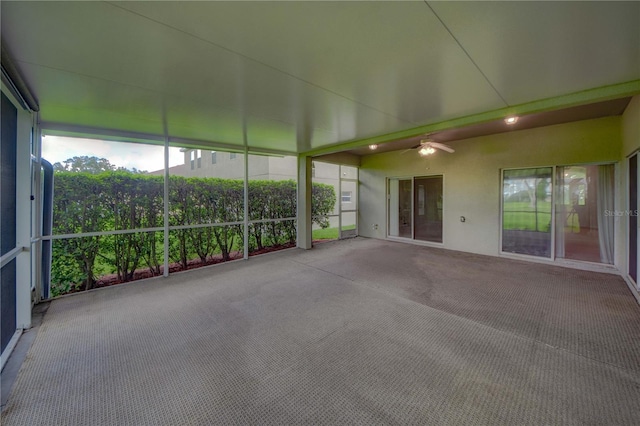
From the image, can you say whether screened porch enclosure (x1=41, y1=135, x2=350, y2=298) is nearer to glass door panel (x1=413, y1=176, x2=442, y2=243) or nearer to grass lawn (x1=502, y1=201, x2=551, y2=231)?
glass door panel (x1=413, y1=176, x2=442, y2=243)

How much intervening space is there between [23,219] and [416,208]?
302 inches

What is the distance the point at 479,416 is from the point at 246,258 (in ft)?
16.4

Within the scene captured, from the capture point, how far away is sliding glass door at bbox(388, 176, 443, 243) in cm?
691

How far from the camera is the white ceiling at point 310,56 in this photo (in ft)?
5.28

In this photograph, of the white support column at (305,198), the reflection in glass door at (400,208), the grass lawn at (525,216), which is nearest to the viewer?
the grass lawn at (525,216)

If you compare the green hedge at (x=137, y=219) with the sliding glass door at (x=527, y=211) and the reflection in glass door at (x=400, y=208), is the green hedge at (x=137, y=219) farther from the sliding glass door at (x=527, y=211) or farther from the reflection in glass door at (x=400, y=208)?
the sliding glass door at (x=527, y=211)

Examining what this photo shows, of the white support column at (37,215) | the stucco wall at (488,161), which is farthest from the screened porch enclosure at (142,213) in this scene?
the stucco wall at (488,161)

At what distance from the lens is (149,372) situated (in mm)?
2031

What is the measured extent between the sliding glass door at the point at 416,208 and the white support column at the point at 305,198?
2818mm

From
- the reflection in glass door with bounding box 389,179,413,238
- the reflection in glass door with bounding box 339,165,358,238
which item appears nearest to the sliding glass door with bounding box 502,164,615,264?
the reflection in glass door with bounding box 389,179,413,238

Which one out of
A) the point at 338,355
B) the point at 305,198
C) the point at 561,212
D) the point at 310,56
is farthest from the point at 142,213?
the point at 561,212

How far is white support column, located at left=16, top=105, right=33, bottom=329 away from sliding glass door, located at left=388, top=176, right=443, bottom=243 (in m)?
7.56

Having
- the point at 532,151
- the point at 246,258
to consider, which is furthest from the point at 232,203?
the point at 532,151

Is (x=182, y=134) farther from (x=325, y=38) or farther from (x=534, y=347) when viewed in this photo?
(x=534, y=347)
